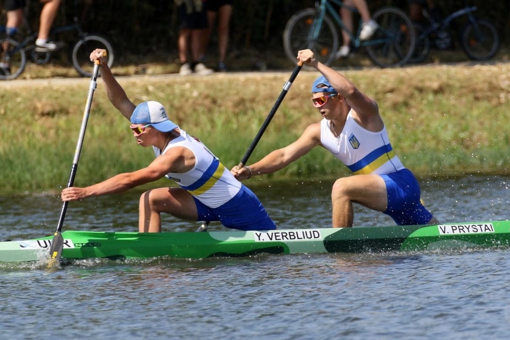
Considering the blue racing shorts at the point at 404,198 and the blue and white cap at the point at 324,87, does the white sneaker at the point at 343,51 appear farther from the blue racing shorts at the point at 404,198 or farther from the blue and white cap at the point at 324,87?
the blue and white cap at the point at 324,87

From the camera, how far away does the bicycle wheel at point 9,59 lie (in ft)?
57.5

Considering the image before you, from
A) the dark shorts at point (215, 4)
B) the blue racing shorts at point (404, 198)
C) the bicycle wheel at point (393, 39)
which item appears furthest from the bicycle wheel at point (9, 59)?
the blue racing shorts at point (404, 198)

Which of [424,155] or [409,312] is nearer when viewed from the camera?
[409,312]

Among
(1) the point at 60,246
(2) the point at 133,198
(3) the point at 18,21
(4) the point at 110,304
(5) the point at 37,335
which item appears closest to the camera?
(5) the point at 37,335

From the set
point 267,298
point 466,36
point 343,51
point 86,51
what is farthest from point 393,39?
point 267,298

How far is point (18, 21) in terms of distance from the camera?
1739 centimetres

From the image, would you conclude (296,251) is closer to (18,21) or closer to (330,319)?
(330,319)

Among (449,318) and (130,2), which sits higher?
(130,2)

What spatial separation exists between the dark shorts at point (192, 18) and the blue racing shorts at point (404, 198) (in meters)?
7.92

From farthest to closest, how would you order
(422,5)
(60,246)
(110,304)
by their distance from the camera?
(422,5) → (60,246) → (110,304)

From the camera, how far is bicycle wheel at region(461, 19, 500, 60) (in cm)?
1997

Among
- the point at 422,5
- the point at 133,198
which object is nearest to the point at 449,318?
the point at 133,198

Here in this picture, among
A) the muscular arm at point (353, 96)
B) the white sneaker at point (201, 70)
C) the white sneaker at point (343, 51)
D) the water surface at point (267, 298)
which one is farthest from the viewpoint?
the white sneaker at point (343, 51)

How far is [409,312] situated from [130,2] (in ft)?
43.6
